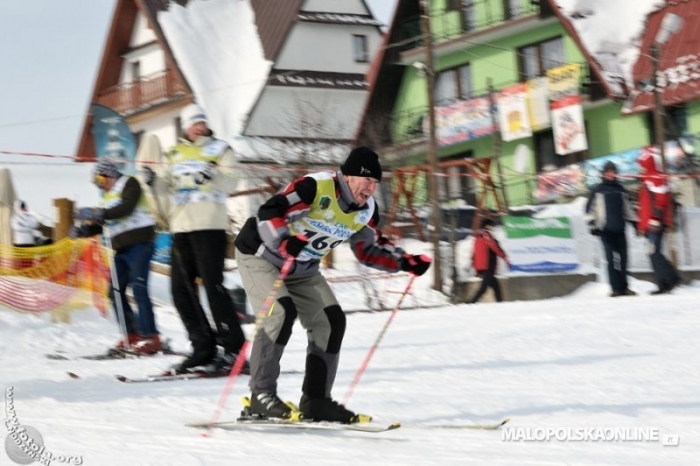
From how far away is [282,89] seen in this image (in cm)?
3744

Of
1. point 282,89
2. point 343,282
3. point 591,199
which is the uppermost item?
point 282,89

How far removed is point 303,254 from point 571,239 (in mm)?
12098

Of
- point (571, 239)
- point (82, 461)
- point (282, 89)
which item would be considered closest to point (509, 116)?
point (282, 89)

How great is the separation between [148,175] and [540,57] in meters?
23.7

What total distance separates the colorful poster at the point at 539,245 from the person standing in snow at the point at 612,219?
383 centimetres

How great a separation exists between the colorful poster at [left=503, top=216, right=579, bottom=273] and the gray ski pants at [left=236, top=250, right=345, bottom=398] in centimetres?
1142

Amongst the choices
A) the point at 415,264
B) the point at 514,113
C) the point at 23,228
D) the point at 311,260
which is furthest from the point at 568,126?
the point at 311,260

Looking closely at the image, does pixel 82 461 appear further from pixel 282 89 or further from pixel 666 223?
pixel 282 89

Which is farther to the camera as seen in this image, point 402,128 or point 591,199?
point 402,128

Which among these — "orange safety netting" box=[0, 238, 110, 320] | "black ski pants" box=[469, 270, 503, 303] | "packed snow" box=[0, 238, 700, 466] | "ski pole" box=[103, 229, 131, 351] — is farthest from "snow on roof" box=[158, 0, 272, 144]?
"ski pole" box=[103, 229, 131, 351]

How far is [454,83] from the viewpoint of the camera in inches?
1298

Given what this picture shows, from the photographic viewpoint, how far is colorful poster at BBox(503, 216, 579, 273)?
671 inches

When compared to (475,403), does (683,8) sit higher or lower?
higher

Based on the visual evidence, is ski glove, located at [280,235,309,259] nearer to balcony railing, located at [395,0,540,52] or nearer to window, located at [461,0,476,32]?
balcony railing, located at [395,0,540,52]
